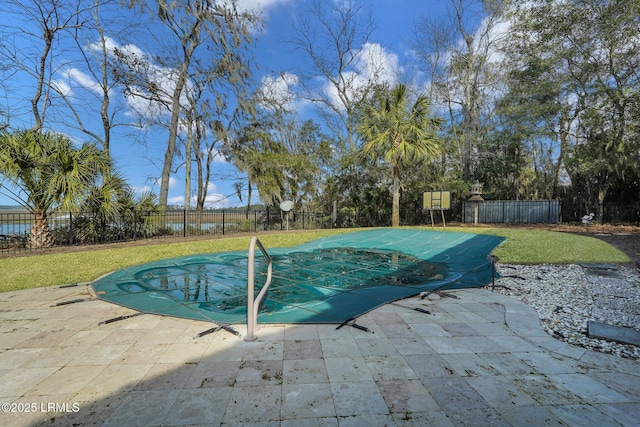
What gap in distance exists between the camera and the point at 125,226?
8.86 m

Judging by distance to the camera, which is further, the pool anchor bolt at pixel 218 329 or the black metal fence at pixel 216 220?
the black metal fence at pixel 216 220

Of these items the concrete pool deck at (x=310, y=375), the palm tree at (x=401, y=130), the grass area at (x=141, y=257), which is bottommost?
the concrete pool deck at (x=310, y=375)

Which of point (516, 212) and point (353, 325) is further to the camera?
point (516, 212)

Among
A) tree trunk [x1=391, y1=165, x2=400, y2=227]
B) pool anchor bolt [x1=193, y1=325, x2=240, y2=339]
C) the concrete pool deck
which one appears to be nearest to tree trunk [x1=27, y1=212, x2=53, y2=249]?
the concrete pool deck

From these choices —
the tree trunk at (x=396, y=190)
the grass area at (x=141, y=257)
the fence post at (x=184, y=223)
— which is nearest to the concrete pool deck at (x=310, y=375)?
the grass area at (x=141, y=257)

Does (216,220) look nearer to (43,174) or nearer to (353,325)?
(43,174)

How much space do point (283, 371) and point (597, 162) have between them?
15.3 m

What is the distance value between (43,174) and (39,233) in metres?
1.52

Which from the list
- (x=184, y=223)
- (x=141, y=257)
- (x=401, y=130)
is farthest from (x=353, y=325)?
(x=401, y=130)

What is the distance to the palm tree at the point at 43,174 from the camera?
668 cm

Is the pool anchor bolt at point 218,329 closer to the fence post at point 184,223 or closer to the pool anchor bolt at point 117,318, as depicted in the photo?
the pool anchor bolt at point 117,318

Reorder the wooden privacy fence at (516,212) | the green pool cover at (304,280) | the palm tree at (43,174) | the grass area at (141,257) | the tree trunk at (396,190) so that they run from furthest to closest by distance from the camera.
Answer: the wooden privacy fence at (516,212)
the tree trunk at (396,190)
the palm tree at (43,174)
the grass area at (141,257)
the green pool cover at (304,280)

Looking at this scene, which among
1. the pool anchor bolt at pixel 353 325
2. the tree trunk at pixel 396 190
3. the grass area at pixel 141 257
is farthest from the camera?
the tree trunk at pixel 396 190

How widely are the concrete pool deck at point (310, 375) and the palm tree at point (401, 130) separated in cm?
931
